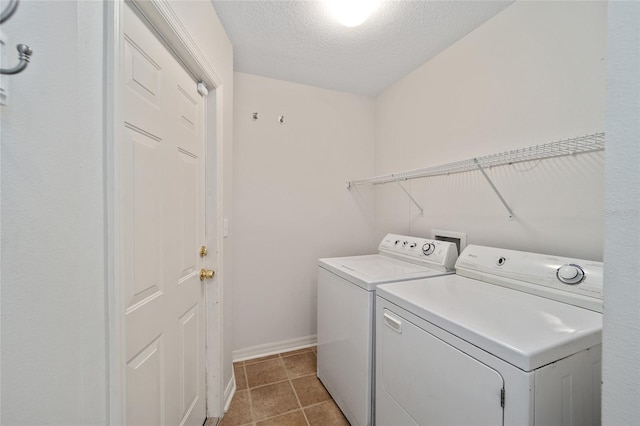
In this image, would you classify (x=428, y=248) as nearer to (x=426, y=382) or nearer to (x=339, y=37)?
(x=426, y=382)

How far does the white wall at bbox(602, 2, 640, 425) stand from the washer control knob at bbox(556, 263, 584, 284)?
30.8 inches

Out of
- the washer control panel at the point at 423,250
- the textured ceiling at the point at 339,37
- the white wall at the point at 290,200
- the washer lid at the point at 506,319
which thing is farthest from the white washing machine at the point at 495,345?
the textured ceiling at the point at 339,37

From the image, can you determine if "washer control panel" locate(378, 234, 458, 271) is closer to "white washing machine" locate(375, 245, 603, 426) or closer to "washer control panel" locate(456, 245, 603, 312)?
"washer control panel" locate(456, 245, 603, 312)

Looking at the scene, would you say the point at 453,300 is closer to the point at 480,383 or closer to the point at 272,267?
the point at 480,383

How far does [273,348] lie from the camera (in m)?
2.33

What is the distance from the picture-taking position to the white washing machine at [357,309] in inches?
54.2

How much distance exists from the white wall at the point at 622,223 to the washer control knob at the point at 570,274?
0.78 m

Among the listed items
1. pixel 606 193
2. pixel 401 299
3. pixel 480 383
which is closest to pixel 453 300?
pixel 401 299

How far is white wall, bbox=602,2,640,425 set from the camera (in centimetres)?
43

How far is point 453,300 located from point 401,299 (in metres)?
0.23

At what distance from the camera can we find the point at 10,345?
18.2 inches

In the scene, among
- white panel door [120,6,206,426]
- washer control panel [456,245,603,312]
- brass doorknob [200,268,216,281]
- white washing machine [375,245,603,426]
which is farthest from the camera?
brass doorknob [200,268,216,281]

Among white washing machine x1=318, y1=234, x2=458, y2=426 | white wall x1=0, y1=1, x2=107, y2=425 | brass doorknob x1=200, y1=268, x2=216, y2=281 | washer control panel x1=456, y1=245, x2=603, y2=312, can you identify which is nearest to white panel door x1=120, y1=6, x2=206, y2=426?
brass doorknob x1=200, y1=268, x2=216, y2=281

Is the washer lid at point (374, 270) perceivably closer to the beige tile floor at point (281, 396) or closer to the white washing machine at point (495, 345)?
the white washing machine at point (495, 345)
